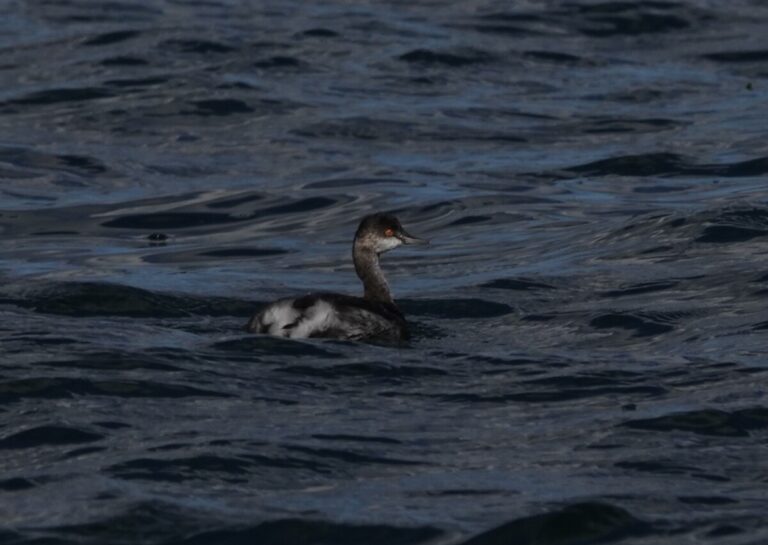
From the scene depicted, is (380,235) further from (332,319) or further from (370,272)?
(332,319)

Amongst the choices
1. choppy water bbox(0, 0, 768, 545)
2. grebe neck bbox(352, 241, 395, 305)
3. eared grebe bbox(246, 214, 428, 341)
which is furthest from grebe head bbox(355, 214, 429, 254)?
choppy water bbox(0, 0, 768, 545)

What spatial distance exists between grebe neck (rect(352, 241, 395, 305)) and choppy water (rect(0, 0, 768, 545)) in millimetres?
390

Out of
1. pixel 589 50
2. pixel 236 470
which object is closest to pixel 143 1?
pixel 589 50

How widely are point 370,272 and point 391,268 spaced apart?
7.96 feet

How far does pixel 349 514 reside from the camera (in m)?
8.88

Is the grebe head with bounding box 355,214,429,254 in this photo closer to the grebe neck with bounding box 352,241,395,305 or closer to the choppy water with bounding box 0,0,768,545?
the grebe neck with bounding box 352,241,395,305

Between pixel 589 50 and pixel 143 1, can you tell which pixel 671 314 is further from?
pixel 143 1

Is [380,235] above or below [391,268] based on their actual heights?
above

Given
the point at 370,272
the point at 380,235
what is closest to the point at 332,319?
the point at 370,272

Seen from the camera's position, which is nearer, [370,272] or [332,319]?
[332,319]

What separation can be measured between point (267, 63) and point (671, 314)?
11773 mm

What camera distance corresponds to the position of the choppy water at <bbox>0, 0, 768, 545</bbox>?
916 centimetres

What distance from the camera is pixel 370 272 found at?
12.9 meters

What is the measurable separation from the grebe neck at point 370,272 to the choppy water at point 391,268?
0.39m
